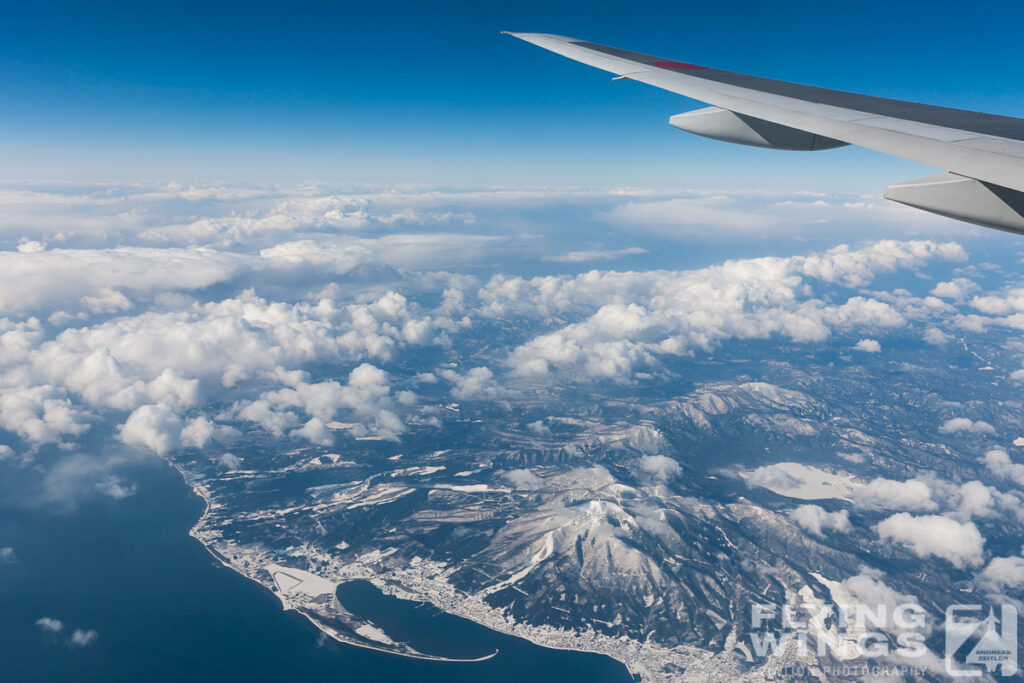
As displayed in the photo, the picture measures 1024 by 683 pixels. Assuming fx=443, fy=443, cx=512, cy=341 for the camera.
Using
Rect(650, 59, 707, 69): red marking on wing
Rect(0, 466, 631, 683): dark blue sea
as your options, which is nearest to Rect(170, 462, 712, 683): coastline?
Rect(0, 466, 631, 683): dark blue sea

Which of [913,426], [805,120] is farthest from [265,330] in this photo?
[913,426]

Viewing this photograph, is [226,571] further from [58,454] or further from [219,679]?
Result: [58,454]

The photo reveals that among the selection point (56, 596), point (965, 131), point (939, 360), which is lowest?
point (56, 596)

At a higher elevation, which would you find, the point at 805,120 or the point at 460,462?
the point at 805,120

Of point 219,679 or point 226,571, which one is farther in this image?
point 226,571

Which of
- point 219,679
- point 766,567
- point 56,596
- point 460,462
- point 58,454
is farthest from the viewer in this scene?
point 460,462

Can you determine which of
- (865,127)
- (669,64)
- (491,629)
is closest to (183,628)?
(491,629)

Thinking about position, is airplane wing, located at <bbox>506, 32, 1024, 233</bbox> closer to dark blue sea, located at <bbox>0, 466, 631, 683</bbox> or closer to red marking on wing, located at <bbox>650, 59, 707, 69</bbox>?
red marking on wing, located at <bbox>650, 59, 707, 69</bbox>
